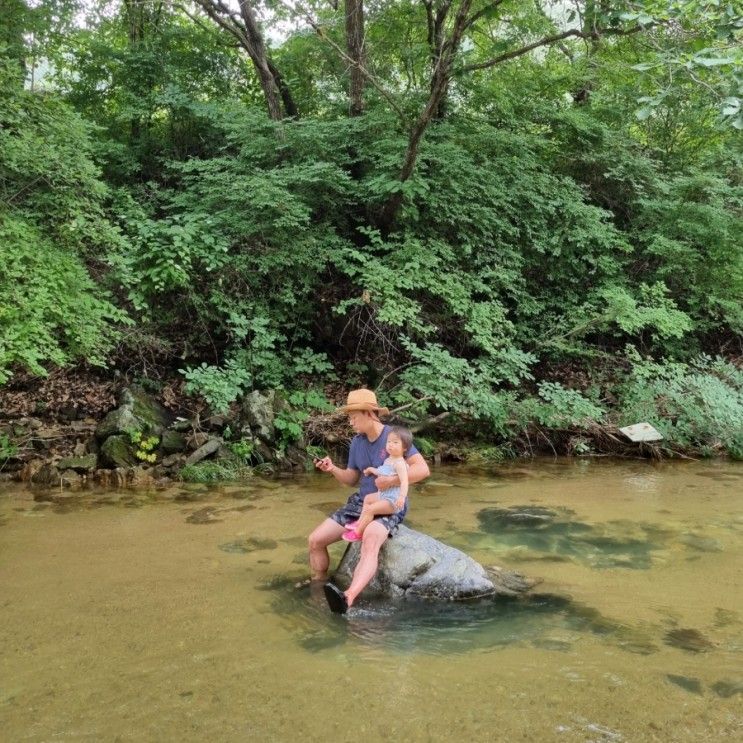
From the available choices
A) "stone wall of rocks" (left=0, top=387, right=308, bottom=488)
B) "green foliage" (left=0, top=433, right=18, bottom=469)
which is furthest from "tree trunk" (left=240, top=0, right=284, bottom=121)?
"green foliage" (left=0, top=433, right=18, bottom=469)

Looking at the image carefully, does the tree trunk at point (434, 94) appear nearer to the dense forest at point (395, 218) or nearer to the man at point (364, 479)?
the dense forest at point (395, 218)

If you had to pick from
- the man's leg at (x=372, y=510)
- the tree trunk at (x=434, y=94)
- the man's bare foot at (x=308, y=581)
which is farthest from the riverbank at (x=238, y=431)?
the man's leg at (x=372, y=510)

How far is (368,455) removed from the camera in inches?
170

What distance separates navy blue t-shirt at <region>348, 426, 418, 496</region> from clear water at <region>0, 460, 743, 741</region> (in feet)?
2.51

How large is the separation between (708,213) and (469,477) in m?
6.54

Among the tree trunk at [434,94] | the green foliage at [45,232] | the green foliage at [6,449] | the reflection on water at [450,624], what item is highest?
the tree trunk at [434,94]

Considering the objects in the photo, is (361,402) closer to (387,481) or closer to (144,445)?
(387,481)

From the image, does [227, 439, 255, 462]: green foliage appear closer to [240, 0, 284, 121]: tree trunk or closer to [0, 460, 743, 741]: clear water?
[0, 460, 743, 741]: clear water

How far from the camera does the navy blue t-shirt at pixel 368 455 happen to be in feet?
14.0

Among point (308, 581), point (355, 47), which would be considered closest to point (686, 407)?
point (308, 581)

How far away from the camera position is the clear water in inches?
107

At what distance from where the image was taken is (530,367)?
1098 cm

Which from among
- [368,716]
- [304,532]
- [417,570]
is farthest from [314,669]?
[304,532]

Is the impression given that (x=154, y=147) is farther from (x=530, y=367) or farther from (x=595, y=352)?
(x=595, y=352)
